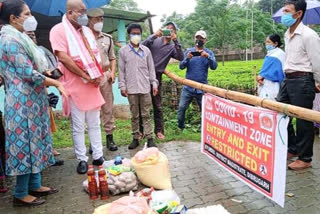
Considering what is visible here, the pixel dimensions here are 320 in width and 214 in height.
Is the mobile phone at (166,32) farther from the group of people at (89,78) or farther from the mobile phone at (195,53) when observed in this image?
the mobile phone at (195,53)

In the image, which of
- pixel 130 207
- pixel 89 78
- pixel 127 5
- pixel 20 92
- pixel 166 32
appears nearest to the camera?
pixel 130 207

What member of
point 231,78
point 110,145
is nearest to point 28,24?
point 110,145

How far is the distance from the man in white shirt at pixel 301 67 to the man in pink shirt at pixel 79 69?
7.86ft

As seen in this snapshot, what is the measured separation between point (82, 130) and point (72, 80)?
2.16ft

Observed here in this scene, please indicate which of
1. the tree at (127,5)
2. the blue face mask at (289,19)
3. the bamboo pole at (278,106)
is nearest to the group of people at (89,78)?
the blue face mask at (289,19)

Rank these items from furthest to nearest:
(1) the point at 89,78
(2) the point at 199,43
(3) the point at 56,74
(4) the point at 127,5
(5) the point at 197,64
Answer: (4) the point at 127,5 → (5) the point at 197,64 → (2) the point at 199,43 → (1) the point at 89,78 → (3) the point at 56,74

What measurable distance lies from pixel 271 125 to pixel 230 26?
26.6 meters

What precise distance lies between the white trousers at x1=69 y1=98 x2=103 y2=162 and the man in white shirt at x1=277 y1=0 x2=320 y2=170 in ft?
8.19

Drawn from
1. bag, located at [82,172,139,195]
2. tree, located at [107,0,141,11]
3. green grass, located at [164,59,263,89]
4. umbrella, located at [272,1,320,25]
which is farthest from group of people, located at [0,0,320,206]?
tree, located at [107,0,141,11]

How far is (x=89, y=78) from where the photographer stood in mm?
3820

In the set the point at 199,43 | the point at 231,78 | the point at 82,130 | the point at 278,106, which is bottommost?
the point at 231,78

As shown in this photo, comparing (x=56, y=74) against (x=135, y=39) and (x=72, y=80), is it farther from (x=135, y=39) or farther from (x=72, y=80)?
(x=135, y=39)

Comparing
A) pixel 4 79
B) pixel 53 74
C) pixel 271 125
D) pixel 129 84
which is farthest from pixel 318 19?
pixel 4 79

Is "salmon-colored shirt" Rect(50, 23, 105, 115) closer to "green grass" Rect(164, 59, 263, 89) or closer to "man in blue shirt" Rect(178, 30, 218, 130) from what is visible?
"man in blue shirt" Rect(178, 30, 218, 130)
